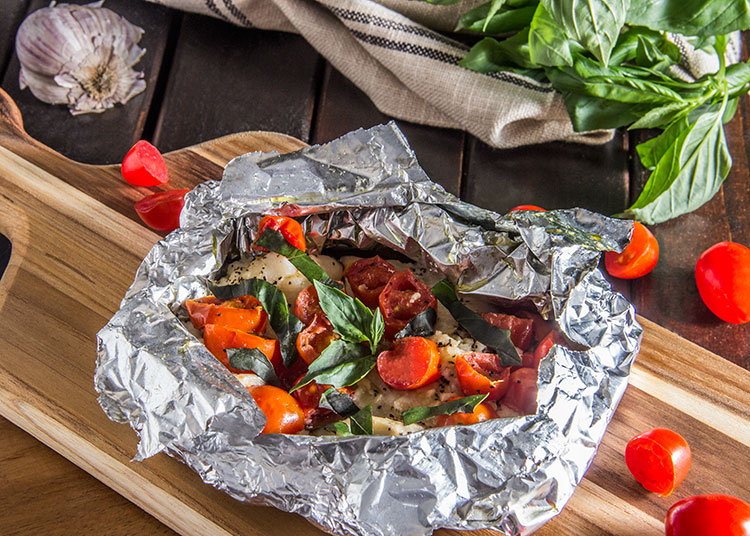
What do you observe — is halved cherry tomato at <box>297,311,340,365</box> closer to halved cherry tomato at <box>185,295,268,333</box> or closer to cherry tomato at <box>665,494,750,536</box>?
halved cherry tomato at <box>185,295,268,333</box>

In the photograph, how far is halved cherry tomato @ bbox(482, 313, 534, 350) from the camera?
1.72m

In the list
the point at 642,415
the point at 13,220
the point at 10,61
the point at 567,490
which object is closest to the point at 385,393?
the point at 567,490

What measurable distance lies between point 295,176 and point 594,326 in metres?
0.79

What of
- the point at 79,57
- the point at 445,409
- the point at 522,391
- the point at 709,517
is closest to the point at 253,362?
the point at 445,409

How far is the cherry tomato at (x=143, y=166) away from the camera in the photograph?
2.03 meters

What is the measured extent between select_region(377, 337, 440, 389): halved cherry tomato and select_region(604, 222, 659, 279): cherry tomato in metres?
0.70

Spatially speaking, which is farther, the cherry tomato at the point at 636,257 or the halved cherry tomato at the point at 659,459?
the cherry tomato at the point at 636,257

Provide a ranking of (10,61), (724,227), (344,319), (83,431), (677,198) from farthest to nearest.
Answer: (10,61) → (724,227) → (677,198) → (83,431) → (344,319)

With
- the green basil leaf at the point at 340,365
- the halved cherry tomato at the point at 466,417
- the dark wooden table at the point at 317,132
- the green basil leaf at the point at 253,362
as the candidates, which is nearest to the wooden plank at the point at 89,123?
the dark wooden table at the point at 317,132

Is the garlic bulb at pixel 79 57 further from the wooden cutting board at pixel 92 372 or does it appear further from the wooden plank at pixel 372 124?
the wooden plank at pixel 372 124

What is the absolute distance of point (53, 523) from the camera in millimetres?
1688

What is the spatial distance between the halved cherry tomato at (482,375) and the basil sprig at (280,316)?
0.38 meters

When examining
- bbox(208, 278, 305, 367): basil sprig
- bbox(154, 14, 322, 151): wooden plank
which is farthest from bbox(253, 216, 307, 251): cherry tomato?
bbox(154, 14, 322, 151): wooden plank

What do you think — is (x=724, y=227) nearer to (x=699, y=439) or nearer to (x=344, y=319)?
(x=699, y=439)
